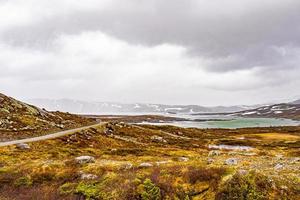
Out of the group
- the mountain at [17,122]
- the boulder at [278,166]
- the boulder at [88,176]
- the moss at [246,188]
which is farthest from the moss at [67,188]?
the mountain at [17,122]

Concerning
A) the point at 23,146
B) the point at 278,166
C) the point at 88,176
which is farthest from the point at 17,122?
the point at 278,166

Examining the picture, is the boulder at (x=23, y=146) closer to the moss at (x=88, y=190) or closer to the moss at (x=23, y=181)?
the moss at (x=23, y=181)

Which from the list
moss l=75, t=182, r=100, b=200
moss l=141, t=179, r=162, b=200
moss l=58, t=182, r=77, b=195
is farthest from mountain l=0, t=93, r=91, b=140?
moss l=141, t=179, r=162, b=200

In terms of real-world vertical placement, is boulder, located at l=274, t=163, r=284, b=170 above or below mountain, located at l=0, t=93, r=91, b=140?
below

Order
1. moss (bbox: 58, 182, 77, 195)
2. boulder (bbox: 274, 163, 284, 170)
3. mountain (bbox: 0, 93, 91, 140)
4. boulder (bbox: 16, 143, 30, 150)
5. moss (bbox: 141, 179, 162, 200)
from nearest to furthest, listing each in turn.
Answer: moss (bbox: 141, 179, 162, 200), moss (bbox: 58, 182, 77, 195), boulder (bbox: 274, 163, 284, 170), boulder (bbox: 16, 143, 30, 150), mountain (bbox: 0, 93, 91, 140)

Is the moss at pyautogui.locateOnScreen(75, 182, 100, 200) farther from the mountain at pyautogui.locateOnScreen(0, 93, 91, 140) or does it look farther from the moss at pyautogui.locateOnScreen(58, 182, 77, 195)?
the mountain at pyautogui.locateOnScreen(0, 93, 91, 140)

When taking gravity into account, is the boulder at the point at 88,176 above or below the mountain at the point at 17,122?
below

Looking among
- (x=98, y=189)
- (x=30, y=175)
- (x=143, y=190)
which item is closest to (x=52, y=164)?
(x=30, y=175)

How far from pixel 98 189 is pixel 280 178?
12.8 meters

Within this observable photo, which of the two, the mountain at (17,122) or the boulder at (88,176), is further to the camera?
the mountain at (17,122)

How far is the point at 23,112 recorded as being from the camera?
101 meters

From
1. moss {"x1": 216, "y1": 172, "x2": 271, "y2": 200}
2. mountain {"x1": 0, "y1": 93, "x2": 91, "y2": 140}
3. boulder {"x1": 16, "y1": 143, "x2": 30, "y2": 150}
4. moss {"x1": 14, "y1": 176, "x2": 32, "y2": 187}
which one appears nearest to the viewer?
moss {"x1": 216, "y1": 172, "x2": 271, "y2": 200}

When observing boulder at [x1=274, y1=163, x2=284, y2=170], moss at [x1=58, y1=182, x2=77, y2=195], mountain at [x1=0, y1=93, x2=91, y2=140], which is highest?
mountain at [x1=0, y1=93, x2=91, y2=140]

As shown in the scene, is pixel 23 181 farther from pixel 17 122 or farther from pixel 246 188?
pixel 17 122
